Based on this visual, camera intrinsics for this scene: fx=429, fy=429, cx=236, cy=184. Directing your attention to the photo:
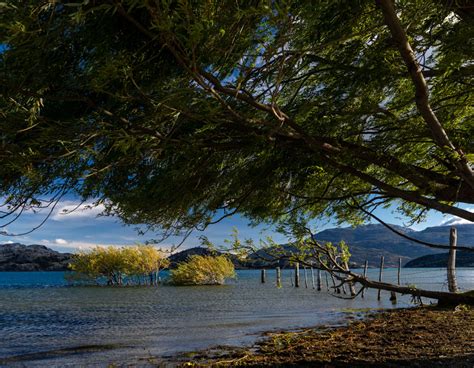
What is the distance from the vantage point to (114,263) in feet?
151

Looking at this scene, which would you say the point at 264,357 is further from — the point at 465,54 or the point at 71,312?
the point at 71,312

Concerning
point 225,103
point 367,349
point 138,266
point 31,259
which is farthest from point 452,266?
point 31,259

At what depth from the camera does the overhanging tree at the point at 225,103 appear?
3.45m

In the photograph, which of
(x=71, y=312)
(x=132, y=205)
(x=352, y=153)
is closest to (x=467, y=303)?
(x=352, y=153)

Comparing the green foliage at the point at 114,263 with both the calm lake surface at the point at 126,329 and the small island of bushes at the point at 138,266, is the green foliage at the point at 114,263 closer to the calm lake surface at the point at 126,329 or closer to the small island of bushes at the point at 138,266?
the small island of bushes at the point at 138,266

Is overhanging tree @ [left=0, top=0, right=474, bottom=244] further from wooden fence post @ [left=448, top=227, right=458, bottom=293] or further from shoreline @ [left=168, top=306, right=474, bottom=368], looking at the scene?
wooden fence post @ [left=448, top=227, right=458, bottom=293]

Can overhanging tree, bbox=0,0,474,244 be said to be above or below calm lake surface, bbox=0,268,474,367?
above

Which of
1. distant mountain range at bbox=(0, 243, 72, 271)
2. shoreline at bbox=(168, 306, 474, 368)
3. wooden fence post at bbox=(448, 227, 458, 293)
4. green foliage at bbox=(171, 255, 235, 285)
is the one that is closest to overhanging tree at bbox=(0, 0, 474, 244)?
shoreline at bbox=(168, 306, 474, 368)

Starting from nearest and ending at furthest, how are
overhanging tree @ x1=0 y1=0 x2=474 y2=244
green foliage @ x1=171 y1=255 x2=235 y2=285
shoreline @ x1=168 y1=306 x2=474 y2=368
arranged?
overhanging tree @ x1=0 y1=0 x2=474 y2=244 < shoreline @ x1=168 y1=306 x2=474 y2=368 < green foliage @ x1=171 y1=255 x2=235 y2=285

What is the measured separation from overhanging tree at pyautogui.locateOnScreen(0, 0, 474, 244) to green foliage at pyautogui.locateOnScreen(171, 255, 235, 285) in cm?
3811

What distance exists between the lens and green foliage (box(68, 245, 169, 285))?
4574cm

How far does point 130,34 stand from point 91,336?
40.5 ft

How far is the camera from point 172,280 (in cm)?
4616

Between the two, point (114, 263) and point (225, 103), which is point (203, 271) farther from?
point (225, 103)
